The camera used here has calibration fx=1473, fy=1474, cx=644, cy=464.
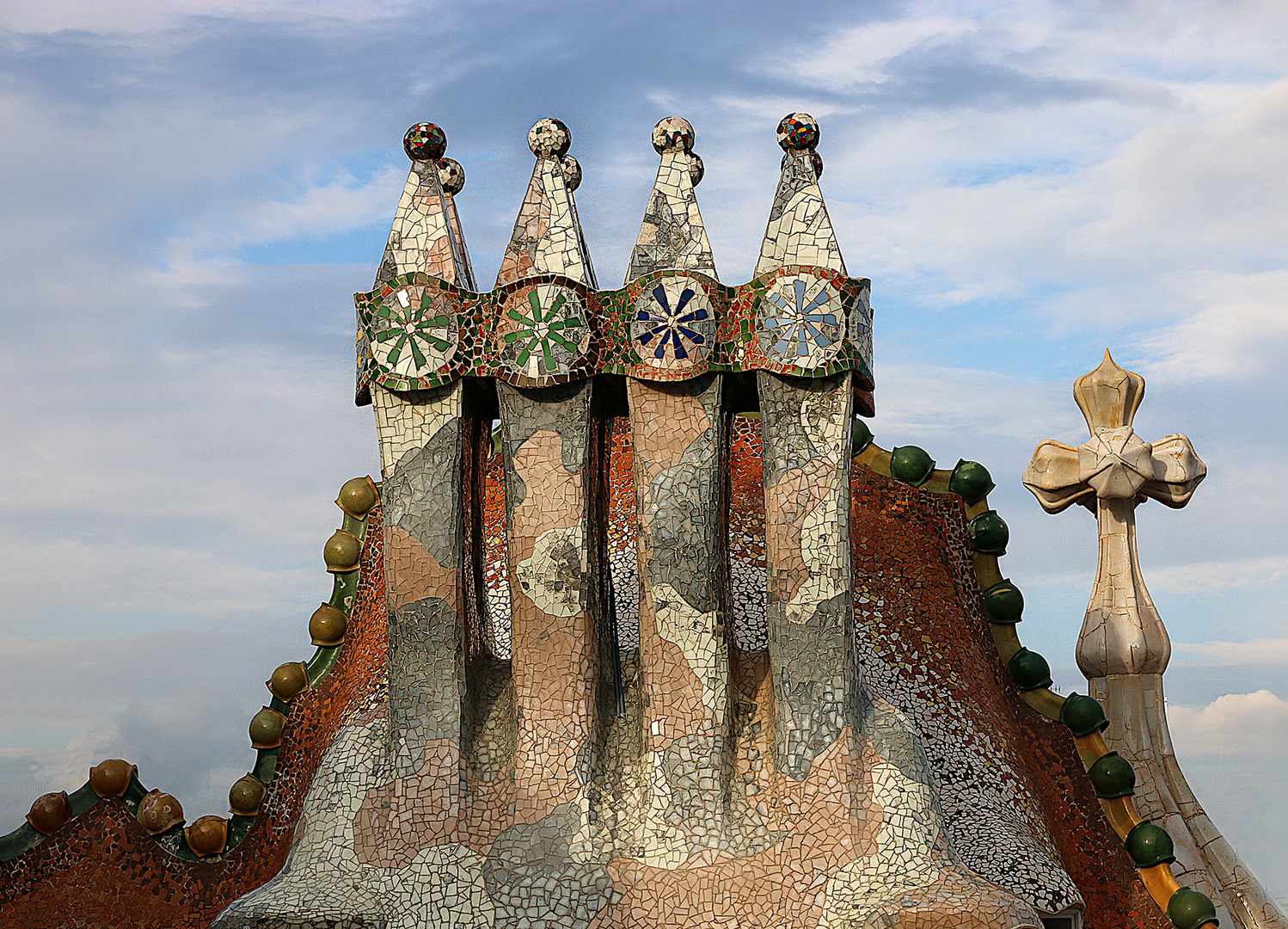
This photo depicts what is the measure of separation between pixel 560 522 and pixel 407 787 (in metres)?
1.41

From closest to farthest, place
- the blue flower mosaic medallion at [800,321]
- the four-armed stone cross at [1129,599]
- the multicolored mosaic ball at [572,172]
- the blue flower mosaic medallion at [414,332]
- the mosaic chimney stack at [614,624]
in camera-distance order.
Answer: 1. the mosaic chimney stack at [614,624]
2. the blue flower mosaic medallion at [800,321]
3. the blue flower mosaic medallion at [414,332]
4. the multicolored mosaic ball at [572,172]
5. the four-armed stone cross at [1129,599]

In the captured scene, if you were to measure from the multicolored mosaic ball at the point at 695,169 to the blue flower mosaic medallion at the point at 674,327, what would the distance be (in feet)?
2.51

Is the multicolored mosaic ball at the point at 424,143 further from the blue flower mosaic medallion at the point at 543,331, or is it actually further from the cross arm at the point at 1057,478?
the cross arm at the point at 1057,478

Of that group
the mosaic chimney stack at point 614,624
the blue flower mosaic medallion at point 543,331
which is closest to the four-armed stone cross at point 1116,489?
the mosaic chimney stack at point 614,624

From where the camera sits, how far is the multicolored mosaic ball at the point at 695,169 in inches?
289

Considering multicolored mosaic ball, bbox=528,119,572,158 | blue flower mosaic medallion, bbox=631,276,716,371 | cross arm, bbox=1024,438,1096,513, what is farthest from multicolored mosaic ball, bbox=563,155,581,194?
cross arm, bbox=1024,438,1096,513

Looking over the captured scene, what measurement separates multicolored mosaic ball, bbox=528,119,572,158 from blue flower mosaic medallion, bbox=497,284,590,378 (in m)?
0.78

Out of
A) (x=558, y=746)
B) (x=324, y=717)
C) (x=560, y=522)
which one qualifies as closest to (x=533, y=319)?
(x=560, y=522)

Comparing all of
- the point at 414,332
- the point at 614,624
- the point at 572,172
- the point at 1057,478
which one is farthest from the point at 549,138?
the point at 1057,478

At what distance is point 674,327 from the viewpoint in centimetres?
681

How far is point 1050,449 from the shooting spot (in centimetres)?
929

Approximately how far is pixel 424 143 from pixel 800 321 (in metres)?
2.06

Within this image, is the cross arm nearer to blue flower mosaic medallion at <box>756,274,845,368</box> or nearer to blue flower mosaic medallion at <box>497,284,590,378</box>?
blue flower mosaic medallion at <box>756,274,845,368</box>

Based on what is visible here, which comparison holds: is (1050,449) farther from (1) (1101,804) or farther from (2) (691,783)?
Result: (2) (691,783)
